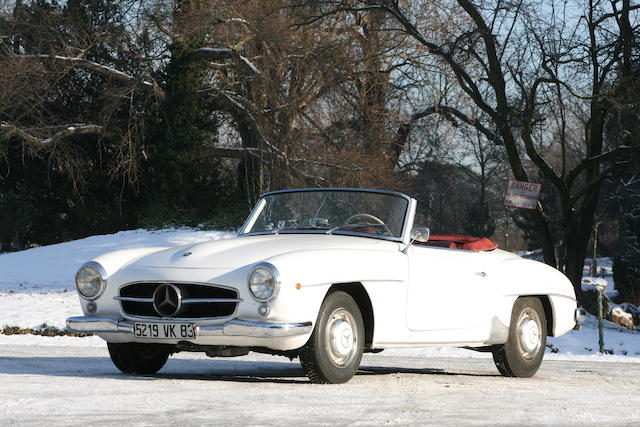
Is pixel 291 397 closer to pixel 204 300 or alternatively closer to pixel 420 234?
pixel 204 300

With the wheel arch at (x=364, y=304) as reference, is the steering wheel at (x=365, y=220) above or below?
above

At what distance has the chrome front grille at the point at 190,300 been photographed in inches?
272

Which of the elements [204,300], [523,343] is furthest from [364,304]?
[523,343]

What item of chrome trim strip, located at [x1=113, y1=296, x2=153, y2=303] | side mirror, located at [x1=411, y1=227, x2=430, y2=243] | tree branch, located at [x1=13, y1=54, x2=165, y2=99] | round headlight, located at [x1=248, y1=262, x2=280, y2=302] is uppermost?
tree branch, located at [x1=13, y1=54, x2=165, y2=99]

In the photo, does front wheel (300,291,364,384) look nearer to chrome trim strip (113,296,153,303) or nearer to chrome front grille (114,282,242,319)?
chrome front grille (114,282,242,319)

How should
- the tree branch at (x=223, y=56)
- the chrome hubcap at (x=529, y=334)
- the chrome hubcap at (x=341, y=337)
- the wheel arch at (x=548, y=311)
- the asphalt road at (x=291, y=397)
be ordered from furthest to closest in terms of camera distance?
the tree branch at (x=223, y=56), the wheel arch at (x=548, y=311), the chrome hubcap at (x=529, y=334), the chrome hubcap at (x=341, y=337), the asphalt road at (x=291, y=397)

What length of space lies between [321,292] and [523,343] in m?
2.67

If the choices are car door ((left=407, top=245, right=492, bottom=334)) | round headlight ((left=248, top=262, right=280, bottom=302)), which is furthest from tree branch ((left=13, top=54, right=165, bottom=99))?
round headlight ((left=248, top=262, right=280, bottom=302))

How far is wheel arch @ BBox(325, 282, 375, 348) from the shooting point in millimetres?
A: 7305

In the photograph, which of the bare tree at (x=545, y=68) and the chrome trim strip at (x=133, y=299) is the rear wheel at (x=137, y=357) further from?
the bare tree at (x=545, y=68)

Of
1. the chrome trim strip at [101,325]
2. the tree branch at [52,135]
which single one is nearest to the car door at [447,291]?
the chrome trim strip at [101,325]

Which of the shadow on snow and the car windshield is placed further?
the car windshield

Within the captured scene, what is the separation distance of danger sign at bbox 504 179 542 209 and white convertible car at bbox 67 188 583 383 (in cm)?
1190

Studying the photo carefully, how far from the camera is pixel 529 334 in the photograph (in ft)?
29.3
